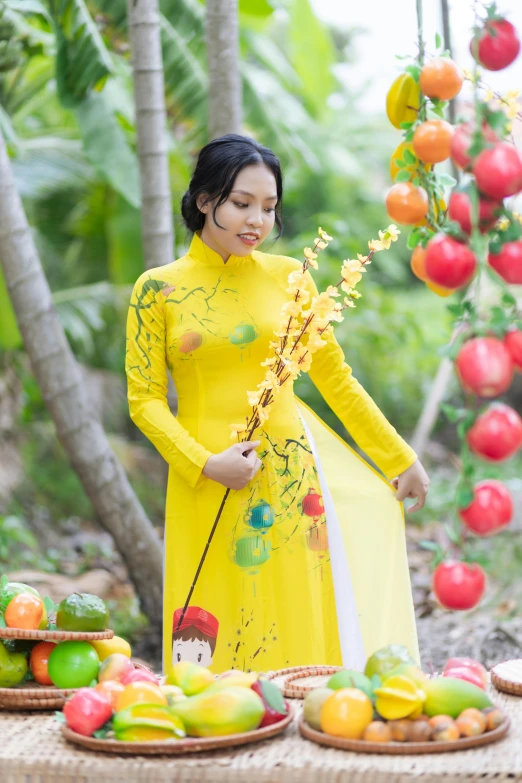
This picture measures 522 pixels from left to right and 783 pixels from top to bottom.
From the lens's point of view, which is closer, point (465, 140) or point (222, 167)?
point (465, 140)

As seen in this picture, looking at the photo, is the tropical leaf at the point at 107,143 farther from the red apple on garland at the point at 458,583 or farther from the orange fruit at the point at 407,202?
the red apple on garland at the point at 458,583

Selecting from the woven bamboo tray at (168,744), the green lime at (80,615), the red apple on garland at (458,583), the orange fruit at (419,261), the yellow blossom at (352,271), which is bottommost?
the woven bamboo tray at (168,744)

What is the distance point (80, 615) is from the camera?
1.93 meters

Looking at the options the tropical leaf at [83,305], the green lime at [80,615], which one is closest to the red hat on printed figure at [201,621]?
the green lime at [80,615]

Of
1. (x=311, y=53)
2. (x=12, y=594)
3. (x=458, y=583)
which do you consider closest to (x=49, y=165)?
(x=311, y=53)

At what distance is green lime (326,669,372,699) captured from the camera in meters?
1.71

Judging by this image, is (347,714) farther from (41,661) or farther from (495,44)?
(495,44)

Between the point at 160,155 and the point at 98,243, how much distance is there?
5.07 meters

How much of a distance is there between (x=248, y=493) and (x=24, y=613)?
855mm

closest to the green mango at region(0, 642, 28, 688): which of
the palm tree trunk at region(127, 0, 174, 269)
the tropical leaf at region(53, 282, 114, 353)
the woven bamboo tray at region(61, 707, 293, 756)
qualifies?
the woven bamboo tray at region(61, 707, 293, 756)

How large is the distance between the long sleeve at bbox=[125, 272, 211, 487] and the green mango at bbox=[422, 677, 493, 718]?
992 millimetres

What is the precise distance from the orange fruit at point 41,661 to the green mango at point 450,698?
758 millimetres

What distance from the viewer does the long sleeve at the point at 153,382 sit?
254 cm

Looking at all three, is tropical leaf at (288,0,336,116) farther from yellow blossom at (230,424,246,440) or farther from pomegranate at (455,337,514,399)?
pomegranate at (455,337,514,399)
